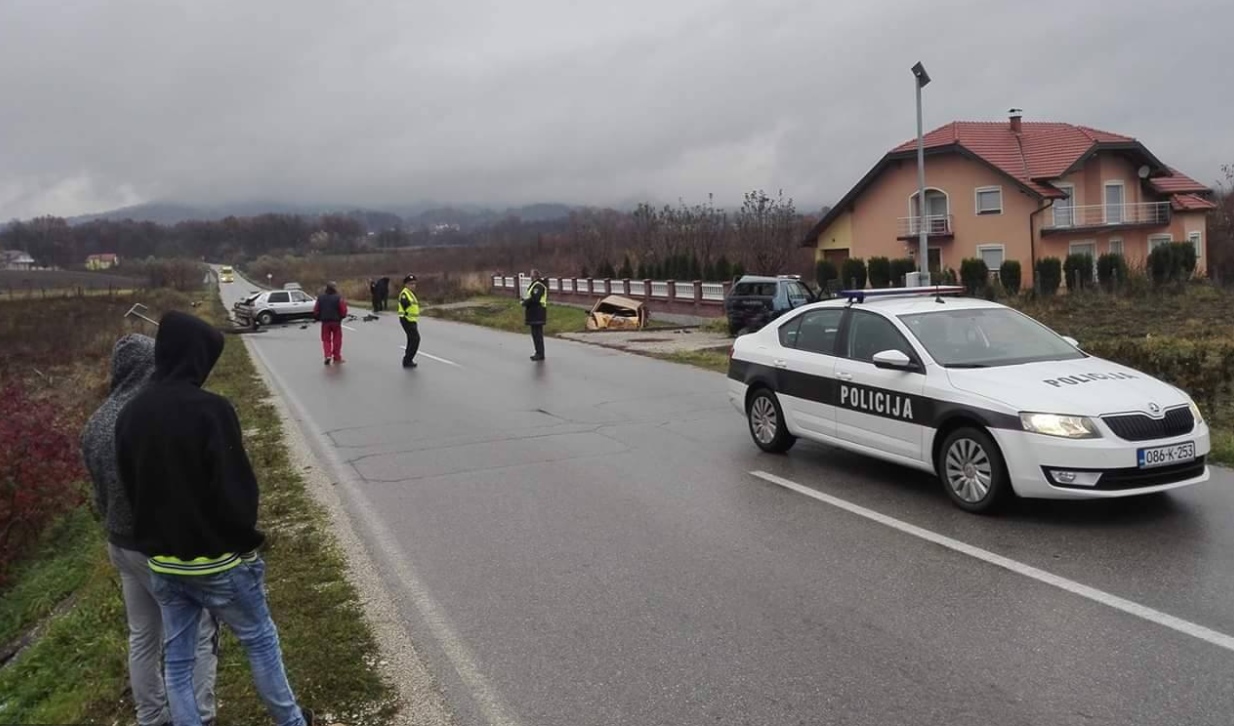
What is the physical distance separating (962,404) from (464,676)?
4.06m

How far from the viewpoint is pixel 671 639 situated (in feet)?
16.0

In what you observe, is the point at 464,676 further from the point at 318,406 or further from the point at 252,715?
the point at 318,406

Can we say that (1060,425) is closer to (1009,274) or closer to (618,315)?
(618,315)

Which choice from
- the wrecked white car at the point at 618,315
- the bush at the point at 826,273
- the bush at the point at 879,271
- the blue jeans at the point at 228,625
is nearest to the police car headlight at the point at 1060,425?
the blue jeans at the point at 228,625

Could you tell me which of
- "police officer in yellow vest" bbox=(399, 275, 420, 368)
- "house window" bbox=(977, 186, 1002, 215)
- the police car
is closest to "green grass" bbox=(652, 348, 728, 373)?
"police officer in yellow vest" bbox=(399, 275, 420, 368)

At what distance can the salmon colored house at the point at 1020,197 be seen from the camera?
45.3 metres

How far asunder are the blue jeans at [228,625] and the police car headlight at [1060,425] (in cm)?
480

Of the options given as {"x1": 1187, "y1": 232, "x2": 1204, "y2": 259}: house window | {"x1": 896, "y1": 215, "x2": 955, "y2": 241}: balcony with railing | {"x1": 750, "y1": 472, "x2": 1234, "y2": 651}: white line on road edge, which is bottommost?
{"x1": 750, "y1": 472, "x2": 1234, "y2": 651}: white line on road edge

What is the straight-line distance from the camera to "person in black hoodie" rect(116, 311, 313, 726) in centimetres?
360

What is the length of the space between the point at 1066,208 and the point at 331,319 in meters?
37.9

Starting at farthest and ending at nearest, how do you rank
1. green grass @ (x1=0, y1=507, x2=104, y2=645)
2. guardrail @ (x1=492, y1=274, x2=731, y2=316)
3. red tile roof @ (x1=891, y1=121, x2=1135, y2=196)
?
red tile roof @ (x1=891, y1=121, x2=1135, y2=196)
guardrail @ (x1=492, y1=274, x2=731, y2=316)
green grass @ (x1=0, y1=507, x2=104, y2=645)

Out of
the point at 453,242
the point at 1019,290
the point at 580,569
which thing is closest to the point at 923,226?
the point at 1019,290

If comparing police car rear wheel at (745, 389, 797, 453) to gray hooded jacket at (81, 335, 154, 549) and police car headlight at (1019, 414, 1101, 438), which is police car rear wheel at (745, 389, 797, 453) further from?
gray hooded jacket at (81, 335, 154, 549)

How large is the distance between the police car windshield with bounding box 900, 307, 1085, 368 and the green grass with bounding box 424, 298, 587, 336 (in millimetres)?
A: 20323
